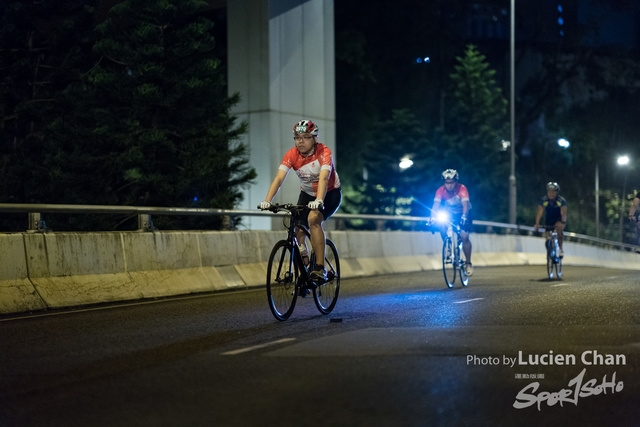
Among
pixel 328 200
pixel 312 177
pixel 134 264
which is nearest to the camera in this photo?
pixel 312 177

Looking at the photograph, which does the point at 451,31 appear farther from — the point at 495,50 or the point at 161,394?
the point at 161,394

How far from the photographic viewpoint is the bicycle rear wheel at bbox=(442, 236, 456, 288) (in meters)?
16.7

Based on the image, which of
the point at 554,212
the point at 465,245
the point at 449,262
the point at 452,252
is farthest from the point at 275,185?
the point at 554,212

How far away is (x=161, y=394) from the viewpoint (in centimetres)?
663

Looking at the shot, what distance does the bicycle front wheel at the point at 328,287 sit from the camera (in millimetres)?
11492

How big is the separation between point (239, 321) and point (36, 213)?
3.78 meters

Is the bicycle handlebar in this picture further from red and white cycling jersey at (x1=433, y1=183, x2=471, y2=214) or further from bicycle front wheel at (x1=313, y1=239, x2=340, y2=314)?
red and white cycling jersey at (x1=433, y1=183, x2=471, y2=214)

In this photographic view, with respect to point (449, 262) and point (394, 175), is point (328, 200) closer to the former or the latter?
point (449, 262)

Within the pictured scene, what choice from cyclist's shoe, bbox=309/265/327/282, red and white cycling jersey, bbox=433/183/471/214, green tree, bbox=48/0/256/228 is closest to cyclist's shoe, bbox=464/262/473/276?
red and white cycling jersey, bbox=433/183/471/214

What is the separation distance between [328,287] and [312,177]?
4.00ft

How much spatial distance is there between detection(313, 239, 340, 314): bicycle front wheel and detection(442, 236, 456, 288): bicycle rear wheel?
4.80 meters

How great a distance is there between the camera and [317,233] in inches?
446

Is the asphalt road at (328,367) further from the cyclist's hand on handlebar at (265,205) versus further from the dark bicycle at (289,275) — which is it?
the cyclist's hand on handlebar at (265,205)

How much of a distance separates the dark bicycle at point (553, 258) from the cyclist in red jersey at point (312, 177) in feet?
32.6
